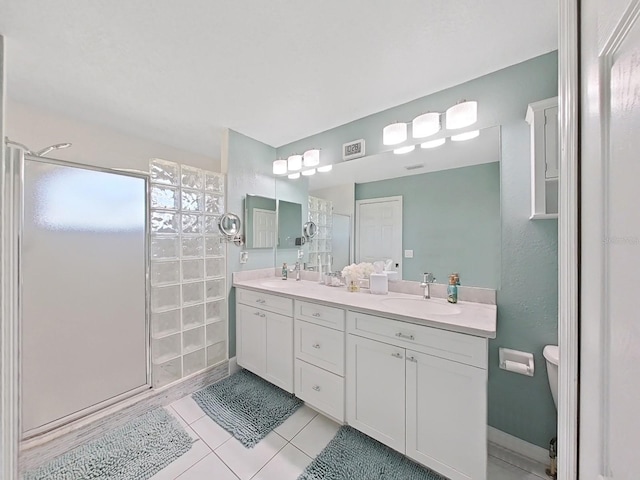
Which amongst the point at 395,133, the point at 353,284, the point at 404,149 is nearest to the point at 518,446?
the point at 353,284

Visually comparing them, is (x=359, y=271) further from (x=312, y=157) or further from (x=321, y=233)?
(x=312, y=157)

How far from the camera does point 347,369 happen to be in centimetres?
149

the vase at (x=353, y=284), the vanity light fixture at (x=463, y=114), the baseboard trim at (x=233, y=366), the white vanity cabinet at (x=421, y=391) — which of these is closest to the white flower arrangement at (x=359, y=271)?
the vase at (x=353, y=284)

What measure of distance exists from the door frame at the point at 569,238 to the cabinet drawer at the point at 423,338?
55 centimetres

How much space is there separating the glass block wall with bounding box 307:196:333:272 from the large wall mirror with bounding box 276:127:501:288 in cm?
2

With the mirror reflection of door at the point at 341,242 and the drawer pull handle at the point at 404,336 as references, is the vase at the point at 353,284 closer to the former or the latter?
the mirror reflection of door at the point at 341,242

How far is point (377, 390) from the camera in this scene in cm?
137

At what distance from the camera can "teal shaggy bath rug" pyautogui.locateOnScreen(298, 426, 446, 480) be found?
1.26m

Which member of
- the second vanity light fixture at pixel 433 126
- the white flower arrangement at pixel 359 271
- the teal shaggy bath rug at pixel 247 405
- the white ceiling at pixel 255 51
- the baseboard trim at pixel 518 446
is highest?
the white ceiling at pixel 255 51

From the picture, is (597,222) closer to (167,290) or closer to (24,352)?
(167,290)

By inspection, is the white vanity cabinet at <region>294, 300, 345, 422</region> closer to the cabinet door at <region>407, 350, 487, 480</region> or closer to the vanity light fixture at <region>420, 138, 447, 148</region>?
the cabinet door at <region>407, 350, 487, 480</region>

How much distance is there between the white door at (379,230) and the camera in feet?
6.14

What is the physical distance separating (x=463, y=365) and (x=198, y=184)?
234 centimetres

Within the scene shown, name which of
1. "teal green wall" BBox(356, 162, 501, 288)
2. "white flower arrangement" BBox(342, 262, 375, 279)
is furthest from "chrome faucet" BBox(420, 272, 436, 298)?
"white flower arrangement" BBox(342, 262, 375, 279)
